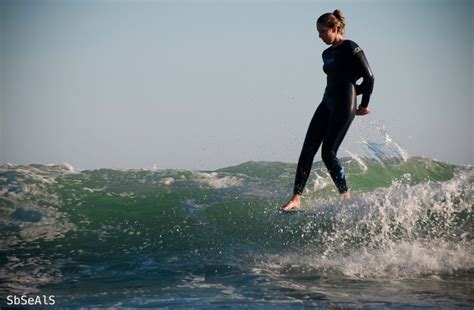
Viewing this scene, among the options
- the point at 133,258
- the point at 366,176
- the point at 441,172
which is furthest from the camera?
the point at 441,172

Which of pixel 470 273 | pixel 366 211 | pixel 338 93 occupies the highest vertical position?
pixel 338 93

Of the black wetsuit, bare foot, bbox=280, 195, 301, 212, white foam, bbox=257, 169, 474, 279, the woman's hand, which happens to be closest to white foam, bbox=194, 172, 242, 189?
white foam, bbox=257, 169, 474, 279

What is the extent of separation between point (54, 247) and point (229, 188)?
15.6ft

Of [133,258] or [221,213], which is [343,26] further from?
[221,213]

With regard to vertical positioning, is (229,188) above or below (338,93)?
below

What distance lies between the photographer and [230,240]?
873cm

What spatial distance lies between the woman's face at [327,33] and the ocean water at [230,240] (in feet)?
8.67

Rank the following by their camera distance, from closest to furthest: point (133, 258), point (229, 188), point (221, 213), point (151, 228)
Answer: point (133, 258), point (151, 228), point (221, 213), point (229, 188)

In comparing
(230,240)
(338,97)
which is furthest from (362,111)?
(230,240)

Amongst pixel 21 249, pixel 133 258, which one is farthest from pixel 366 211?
pixel 21 249

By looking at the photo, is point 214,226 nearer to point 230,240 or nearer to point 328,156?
point 230,240

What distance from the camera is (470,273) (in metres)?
6.54

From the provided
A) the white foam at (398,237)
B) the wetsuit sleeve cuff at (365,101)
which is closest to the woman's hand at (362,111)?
the wetsuit sleeve cuff at (365,101)

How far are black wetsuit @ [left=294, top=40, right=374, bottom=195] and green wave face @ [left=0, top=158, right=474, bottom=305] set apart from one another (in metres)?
1.51
